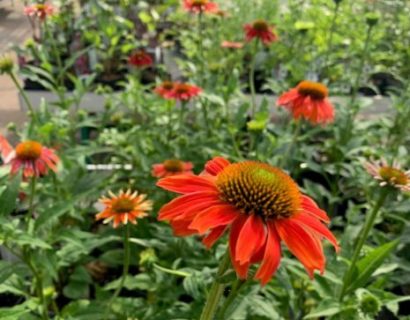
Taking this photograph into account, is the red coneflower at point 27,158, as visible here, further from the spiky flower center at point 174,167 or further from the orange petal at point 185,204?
the orange petal at point 185,204

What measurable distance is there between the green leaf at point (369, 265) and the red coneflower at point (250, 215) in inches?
9.2

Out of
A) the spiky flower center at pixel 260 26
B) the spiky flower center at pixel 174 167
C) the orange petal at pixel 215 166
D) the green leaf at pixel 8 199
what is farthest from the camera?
the spiky flower center at pixel 260 26

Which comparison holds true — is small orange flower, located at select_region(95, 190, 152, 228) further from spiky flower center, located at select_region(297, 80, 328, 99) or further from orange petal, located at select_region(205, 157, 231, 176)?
spiky flower center, located at select_region(297, 80, 328, 99)

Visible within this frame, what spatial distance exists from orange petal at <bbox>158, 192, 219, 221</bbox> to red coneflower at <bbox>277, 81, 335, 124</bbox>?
22.1 inches

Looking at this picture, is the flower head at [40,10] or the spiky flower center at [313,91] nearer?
the spiky flower center at [313,91]

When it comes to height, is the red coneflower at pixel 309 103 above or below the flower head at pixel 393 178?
above

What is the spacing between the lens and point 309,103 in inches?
35.3

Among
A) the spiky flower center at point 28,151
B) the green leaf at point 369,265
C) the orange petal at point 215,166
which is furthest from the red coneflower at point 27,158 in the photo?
the green leaf at point 369,265

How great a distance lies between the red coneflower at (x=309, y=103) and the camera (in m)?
0.89

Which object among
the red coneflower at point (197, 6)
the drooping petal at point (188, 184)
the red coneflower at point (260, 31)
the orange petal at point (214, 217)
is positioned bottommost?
the orange petal at point (214, 217)

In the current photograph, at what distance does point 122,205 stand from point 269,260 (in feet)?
1.12

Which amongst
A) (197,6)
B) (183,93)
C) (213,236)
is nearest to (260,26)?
(197,6)

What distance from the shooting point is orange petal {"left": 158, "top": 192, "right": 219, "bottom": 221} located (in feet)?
1.14

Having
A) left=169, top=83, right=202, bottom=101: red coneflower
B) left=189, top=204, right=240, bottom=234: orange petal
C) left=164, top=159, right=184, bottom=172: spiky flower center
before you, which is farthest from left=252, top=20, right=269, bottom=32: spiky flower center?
left=189, top=204, right=240, bottom=234: orange petal
